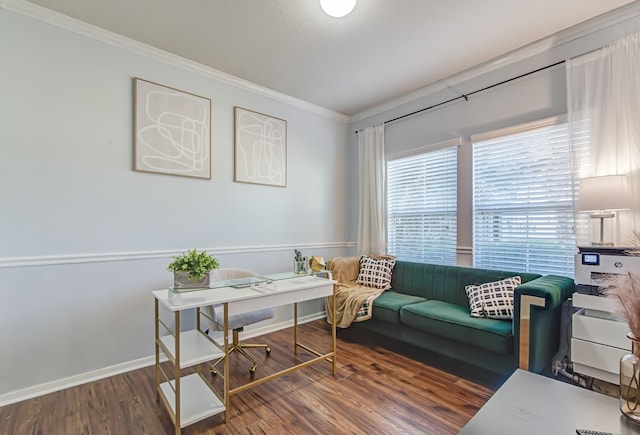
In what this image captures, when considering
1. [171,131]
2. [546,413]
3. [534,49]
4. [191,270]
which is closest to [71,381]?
[191,270]

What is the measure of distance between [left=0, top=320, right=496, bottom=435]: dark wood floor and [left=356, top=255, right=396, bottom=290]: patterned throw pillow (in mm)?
951

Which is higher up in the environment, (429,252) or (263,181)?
(263,181)

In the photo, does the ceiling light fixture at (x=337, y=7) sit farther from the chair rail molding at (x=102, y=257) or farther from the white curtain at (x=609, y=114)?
the chair rail molding at (x=102, y=257)

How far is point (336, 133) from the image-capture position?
4281 mm

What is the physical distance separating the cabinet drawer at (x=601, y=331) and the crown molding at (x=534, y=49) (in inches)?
A: 86.9

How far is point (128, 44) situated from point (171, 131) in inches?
29.9

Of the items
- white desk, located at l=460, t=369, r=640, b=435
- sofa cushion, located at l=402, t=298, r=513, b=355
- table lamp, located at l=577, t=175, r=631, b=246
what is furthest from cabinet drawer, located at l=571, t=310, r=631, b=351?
white desk, located at l=460, t=369, r=640, b=435

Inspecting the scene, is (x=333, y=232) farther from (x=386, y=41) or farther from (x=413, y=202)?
(x=386, y=41)

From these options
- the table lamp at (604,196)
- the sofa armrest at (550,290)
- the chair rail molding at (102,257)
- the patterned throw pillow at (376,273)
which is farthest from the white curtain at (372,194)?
the table lamp at (604,196)

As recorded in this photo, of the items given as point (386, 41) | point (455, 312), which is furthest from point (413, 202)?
point (386, 41)

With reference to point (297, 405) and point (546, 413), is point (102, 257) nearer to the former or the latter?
point (297, 405)

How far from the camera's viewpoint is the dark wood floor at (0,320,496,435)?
1.81 meters

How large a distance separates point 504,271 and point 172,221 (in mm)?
3119

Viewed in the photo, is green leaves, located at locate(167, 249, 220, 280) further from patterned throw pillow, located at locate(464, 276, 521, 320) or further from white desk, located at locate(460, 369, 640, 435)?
patterned throw pillow, located at locate(464, 276, 521, 320)
